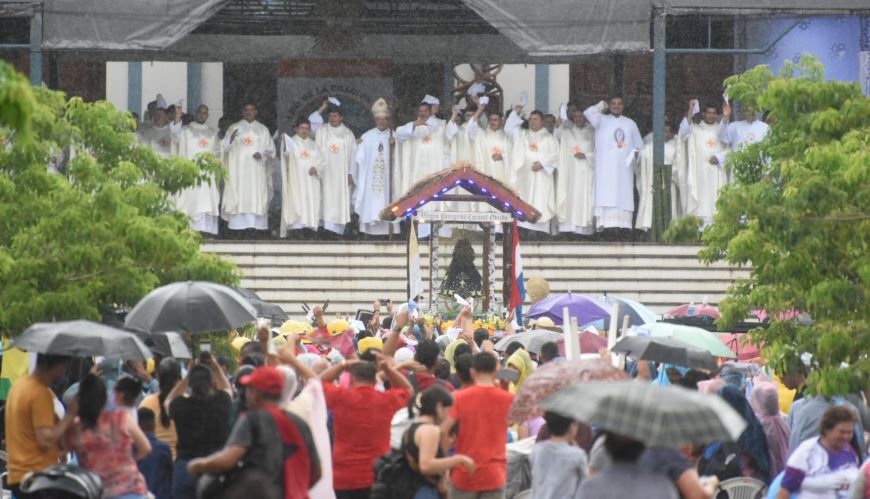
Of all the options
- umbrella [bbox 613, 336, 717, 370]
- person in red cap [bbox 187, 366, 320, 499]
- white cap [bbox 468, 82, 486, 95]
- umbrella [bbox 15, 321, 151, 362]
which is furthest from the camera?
white cap [bbox 468, 82, 486, 95]

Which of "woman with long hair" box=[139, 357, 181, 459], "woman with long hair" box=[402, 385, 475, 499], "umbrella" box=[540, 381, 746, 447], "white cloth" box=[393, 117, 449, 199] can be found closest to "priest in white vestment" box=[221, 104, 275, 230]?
"white cloth" box=[393, 117, 449, 199]

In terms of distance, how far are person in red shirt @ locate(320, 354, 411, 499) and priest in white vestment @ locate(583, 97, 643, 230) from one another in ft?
57.6

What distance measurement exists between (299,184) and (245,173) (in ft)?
2.68

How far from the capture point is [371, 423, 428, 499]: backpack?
9.87 metres

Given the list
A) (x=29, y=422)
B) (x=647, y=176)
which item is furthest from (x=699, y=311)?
(x=29, y=422)

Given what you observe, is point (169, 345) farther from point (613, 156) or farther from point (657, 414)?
point (613, 156)

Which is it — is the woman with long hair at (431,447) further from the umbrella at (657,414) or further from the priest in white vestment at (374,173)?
the priest in white vestment at (374,173)

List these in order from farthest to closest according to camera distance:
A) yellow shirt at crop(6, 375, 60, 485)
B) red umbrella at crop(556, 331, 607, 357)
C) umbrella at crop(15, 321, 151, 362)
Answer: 1. red umbrella at crop(556, 331, 607, 357)
2. umbrella at crop(15, 321, 151, 362)
3. yellow shirt at crop(6, 375, 60, 485)

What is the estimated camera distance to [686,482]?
843cm

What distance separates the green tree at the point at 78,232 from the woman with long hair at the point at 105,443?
3.23m

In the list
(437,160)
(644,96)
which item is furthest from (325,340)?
(644,96)

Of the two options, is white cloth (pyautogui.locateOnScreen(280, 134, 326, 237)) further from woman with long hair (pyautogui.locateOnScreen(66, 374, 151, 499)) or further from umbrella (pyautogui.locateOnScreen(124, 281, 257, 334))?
woman with long hair (pyautogui.locateOnScreen(66, 374, 151, 499))

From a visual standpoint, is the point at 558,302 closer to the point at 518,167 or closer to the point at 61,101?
the point at 61,101

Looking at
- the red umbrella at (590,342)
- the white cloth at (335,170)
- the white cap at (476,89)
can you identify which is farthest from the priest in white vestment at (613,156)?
the red umbrella at (590,342)
